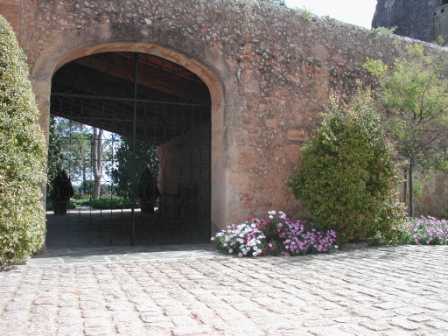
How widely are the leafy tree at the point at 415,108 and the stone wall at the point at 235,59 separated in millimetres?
800

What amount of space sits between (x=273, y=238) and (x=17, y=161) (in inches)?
140

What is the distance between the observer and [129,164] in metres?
13.3

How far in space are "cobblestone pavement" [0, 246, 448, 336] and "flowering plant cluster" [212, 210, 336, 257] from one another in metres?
0.43

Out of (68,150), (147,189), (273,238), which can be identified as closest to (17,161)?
(273,238)

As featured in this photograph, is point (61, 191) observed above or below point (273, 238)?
above

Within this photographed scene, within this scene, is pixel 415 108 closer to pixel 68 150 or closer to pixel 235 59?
pixel 235 59

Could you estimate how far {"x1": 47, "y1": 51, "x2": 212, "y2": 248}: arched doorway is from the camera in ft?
25.4

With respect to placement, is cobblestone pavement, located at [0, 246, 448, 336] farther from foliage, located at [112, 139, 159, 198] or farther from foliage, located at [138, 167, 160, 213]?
foliage, located at [112, 139, 159, 198]

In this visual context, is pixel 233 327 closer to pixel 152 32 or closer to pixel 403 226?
pixel 152 32

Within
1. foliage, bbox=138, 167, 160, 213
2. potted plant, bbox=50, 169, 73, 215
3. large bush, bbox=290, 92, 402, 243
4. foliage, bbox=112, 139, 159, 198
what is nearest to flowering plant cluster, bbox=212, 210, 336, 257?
large bush, bbox=290, 92, 402, 243

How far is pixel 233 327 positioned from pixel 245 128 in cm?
422

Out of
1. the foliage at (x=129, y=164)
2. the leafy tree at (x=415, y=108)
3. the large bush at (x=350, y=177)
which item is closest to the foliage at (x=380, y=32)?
the leafy tree at (x=415, y=108)

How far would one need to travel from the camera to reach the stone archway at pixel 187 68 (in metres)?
5.51

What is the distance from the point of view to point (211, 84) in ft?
22.2
